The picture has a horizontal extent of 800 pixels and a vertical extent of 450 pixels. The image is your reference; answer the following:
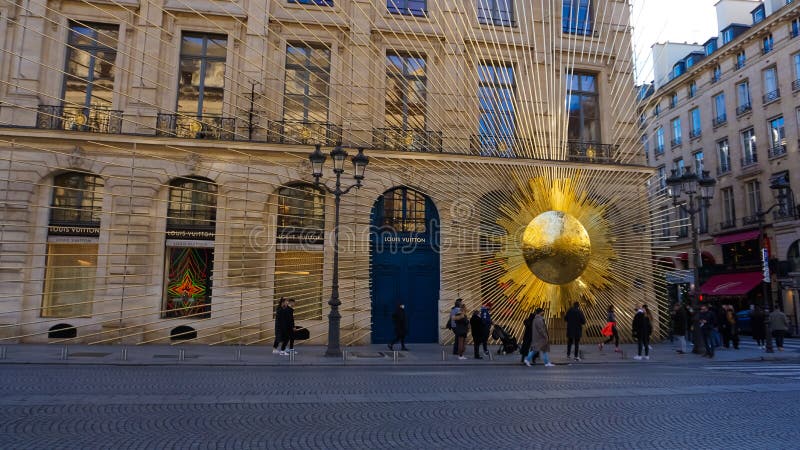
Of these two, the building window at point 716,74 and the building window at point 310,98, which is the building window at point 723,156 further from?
the building window at point 310,98

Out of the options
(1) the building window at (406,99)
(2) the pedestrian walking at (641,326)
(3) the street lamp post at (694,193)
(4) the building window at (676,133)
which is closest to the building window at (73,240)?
(1) the building window at (406,99)

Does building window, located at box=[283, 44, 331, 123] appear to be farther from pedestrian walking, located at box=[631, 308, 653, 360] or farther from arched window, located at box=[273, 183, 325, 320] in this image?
pedestrian walking, located at box=[631, 308, 653, 360]

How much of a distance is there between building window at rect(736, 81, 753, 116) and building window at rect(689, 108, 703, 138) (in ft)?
11.8

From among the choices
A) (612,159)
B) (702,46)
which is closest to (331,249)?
(612,159)

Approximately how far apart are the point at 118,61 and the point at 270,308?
320 inches

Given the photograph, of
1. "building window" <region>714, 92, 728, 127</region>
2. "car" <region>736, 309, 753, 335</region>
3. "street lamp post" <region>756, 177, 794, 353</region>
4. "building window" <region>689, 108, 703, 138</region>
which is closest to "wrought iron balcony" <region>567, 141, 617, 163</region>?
"street lamp post" <region>756, 177, 794, 353</region>

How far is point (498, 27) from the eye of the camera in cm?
1557

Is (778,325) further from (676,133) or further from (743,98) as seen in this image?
(676,133)

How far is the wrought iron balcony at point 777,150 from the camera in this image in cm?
2831

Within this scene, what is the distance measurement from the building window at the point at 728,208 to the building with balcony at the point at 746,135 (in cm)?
5

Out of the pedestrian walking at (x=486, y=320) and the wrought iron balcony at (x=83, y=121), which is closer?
the pedestrian walking at (x=486, y=320)

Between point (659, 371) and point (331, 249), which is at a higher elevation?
point (331, 249)

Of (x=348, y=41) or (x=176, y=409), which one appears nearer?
(x=176, y=409)

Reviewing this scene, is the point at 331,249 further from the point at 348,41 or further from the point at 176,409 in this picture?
the point at 176,409
